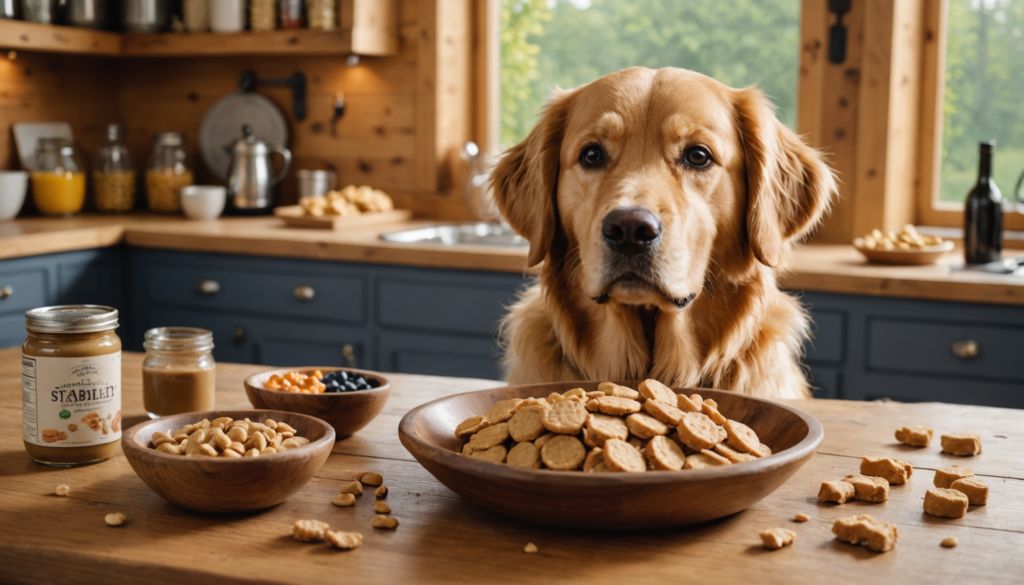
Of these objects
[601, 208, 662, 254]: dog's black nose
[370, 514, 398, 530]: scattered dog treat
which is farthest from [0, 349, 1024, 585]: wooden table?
[601, 208, 662, 254]: dog's black nose

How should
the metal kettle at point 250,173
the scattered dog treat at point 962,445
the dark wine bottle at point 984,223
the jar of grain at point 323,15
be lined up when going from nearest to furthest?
the scattered dog treat at point 962,445, the dark wine bottle at point 984,223, the jar of grain at point 323,15, the metal kettle at point 250,173

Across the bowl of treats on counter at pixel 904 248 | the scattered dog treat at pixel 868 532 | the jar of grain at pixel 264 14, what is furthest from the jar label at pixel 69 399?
the jar of grain at pixel 264 14

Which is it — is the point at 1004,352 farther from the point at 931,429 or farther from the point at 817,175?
the point at 931,429

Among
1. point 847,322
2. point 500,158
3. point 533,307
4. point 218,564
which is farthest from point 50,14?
point 218,564

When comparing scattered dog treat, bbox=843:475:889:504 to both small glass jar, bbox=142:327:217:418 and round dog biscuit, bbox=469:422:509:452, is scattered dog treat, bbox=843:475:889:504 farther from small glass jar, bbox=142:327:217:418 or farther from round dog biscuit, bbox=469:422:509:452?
small glass jar, bbox=142:327:217:418

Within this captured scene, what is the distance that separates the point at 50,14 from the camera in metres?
3.86

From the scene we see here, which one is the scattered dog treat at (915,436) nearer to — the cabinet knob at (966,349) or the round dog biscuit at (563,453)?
the round dog biscuit at (563,453)

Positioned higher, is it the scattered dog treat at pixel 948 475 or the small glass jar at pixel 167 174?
the small glass jar at pixel 167 174

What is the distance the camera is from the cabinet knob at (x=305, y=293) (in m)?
3.42

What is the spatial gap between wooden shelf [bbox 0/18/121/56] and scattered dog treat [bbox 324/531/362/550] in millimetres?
3381

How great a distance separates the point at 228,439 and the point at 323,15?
10.2 feet

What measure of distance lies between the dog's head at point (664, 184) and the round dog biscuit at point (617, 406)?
49 centimetres

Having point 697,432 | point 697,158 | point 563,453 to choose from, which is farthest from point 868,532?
point 697,158

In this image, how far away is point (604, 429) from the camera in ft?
3.31
